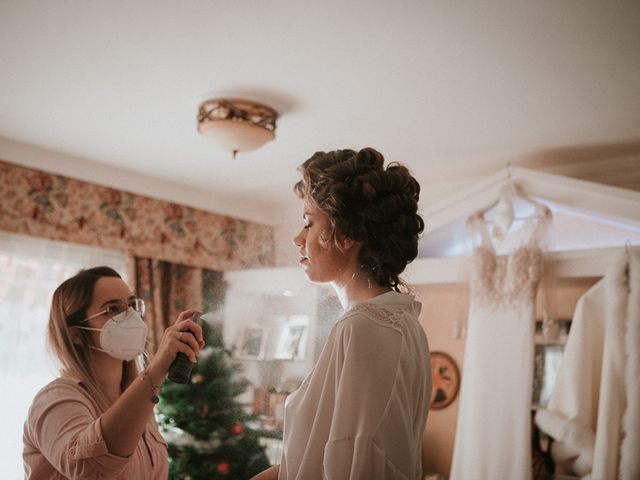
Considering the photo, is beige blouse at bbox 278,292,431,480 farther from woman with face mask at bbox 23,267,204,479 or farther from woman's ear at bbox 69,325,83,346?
woman's ear at bbox 69,325,83,346

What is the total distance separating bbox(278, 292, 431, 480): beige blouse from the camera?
4.00ft

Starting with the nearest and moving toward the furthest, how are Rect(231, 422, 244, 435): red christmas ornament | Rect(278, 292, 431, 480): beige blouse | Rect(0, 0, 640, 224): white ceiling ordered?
Rect(278, 292, 431, 480): beige blouse < Rect(0, 0, 640, 224): white ceiling < Rect(231, 422, 244, 435): red christmas ornament

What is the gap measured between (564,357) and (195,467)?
2017mm

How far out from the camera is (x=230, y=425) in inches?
146

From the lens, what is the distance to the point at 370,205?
1.37 m

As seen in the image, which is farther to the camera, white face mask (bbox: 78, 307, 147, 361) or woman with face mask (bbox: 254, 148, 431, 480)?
white face mask (bbox: 78, 307, 147, 361)

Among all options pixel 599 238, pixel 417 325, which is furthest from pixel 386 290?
A: pixel 599 238

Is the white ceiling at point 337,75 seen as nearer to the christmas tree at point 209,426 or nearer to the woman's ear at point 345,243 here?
the woman's ear at point 345,243


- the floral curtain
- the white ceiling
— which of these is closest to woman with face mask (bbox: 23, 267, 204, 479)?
the white ceiling

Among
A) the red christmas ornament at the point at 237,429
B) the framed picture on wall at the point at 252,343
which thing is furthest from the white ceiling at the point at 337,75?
the red christmas ornament at the point at 237,429

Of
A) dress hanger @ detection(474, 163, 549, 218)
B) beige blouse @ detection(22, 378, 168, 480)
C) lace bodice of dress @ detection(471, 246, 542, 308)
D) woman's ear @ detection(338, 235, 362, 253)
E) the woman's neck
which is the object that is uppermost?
dress hanger @ detection(474, 163, 549, 218)

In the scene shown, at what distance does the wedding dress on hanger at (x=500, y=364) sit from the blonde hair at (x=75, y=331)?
2.06 m

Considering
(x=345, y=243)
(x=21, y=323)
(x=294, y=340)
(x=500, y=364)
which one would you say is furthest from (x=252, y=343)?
(x=345, y=243)

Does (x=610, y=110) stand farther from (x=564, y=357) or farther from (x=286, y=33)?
(x=286, y=33)
